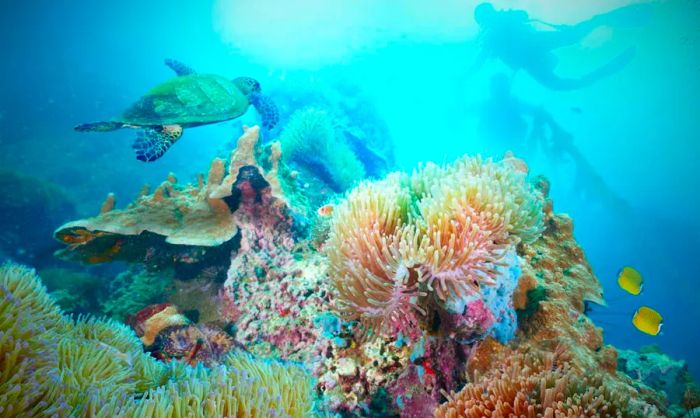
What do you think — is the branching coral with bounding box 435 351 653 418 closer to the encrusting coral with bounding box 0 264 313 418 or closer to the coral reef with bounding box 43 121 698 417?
the coral reef with bounding box 43 121 698 417

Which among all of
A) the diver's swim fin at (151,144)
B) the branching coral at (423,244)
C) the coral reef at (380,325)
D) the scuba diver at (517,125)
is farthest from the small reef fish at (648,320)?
the scuba diver at (517,125)

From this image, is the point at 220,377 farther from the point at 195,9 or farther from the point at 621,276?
the point at 195,9

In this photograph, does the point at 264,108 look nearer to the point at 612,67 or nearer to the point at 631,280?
the point at 631,280

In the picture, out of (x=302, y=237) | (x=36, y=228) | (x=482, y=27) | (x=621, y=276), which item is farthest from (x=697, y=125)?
(x=36, y=228)

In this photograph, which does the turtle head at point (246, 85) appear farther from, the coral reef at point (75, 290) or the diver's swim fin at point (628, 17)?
the diver's swim fin at point (628, 17)

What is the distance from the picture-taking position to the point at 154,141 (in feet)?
13.2

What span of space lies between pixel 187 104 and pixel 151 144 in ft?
2.42

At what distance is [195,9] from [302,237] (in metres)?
54.2

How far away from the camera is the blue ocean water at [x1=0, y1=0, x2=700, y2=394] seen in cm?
2641

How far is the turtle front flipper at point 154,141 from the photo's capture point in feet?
12.5

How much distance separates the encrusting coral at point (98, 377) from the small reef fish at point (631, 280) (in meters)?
5.75

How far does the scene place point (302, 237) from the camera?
4238mm

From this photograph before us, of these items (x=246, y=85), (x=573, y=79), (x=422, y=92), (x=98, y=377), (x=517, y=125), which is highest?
(x=422, y=92)

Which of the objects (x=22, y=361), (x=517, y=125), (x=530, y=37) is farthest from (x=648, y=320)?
(x=530, y=37)
